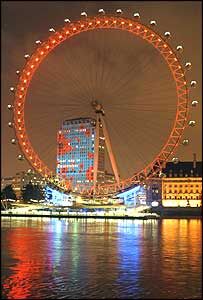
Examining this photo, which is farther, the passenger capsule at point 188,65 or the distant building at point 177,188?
the distant building at point 177,188

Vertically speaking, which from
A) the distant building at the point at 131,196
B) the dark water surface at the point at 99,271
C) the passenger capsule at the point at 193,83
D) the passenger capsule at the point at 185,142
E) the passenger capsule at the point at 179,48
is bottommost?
the dark water surface at the point at 99,271

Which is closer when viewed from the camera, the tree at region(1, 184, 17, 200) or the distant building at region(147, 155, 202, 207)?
the tree at region(1, 184, 17, 200)

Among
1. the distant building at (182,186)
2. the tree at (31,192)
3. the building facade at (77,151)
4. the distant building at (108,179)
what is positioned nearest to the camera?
the distant building at (108,179)

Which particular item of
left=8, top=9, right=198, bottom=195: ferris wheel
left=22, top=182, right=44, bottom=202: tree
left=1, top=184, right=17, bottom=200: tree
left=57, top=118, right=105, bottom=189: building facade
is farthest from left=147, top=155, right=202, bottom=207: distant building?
left=8, top=9, right=198, bottom=195: ferris wheel

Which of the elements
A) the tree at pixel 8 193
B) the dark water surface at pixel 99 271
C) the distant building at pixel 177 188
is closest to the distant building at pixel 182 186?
the distant building at pixel 177 188

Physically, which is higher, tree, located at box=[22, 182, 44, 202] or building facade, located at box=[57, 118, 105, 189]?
building facade, located at box=[57, 118, 105, 189]

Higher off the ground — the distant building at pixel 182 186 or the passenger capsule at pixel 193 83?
the passenger capsule at pixel 193 83

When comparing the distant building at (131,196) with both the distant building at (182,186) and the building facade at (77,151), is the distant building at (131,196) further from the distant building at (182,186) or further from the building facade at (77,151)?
the distant building at (182,186)

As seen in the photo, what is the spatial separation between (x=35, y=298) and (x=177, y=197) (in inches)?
3952

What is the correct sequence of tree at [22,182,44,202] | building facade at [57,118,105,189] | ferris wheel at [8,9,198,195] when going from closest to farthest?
ferris wheel at [8,9,198,195], building facade at [57,118,105,189], tree at [22,182,44,202]

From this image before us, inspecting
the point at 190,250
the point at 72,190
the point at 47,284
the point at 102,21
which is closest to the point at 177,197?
the point at 72,190

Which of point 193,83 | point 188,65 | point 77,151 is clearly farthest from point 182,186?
point 188,65

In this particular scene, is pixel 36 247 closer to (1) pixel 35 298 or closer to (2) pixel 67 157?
(1) pixel 35 298

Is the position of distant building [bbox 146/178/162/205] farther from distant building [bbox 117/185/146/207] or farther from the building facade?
distant building [bbox 117/185/146/207]
